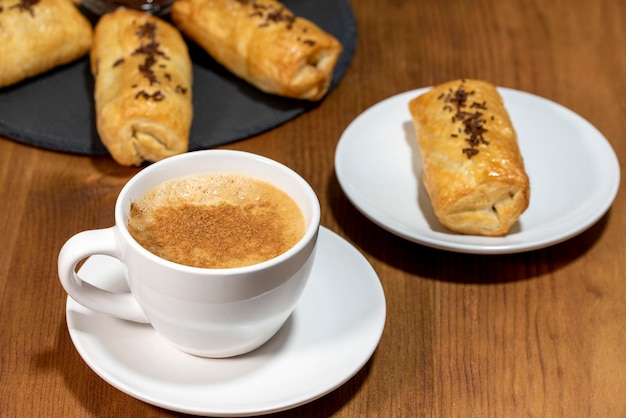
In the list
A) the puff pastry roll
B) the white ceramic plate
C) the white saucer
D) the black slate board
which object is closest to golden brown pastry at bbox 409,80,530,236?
the white ceramic plate

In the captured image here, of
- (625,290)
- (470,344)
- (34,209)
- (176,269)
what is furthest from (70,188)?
(625,290)

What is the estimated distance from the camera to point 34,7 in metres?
1.64

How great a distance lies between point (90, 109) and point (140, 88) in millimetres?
188

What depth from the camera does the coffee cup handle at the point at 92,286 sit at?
0.91 m

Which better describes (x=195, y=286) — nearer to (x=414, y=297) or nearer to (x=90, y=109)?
(x=414, y=297)

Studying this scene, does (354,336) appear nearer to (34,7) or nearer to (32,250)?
(32,250)

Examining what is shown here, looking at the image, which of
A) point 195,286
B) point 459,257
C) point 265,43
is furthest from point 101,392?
point 265,43

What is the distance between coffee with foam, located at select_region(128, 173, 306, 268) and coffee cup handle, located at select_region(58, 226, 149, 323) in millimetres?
34

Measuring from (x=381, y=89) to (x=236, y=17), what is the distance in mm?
359

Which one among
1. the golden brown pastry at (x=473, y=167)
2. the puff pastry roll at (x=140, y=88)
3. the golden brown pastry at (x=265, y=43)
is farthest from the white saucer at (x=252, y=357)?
the golden brown pastry at (x=265, y=43)

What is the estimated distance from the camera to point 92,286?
963mm

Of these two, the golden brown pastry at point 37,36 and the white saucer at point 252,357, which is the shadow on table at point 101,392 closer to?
the white saucer at point 252,357

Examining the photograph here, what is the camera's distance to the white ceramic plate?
1230mm

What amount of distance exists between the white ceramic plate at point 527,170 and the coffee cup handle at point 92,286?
0.43 meters
